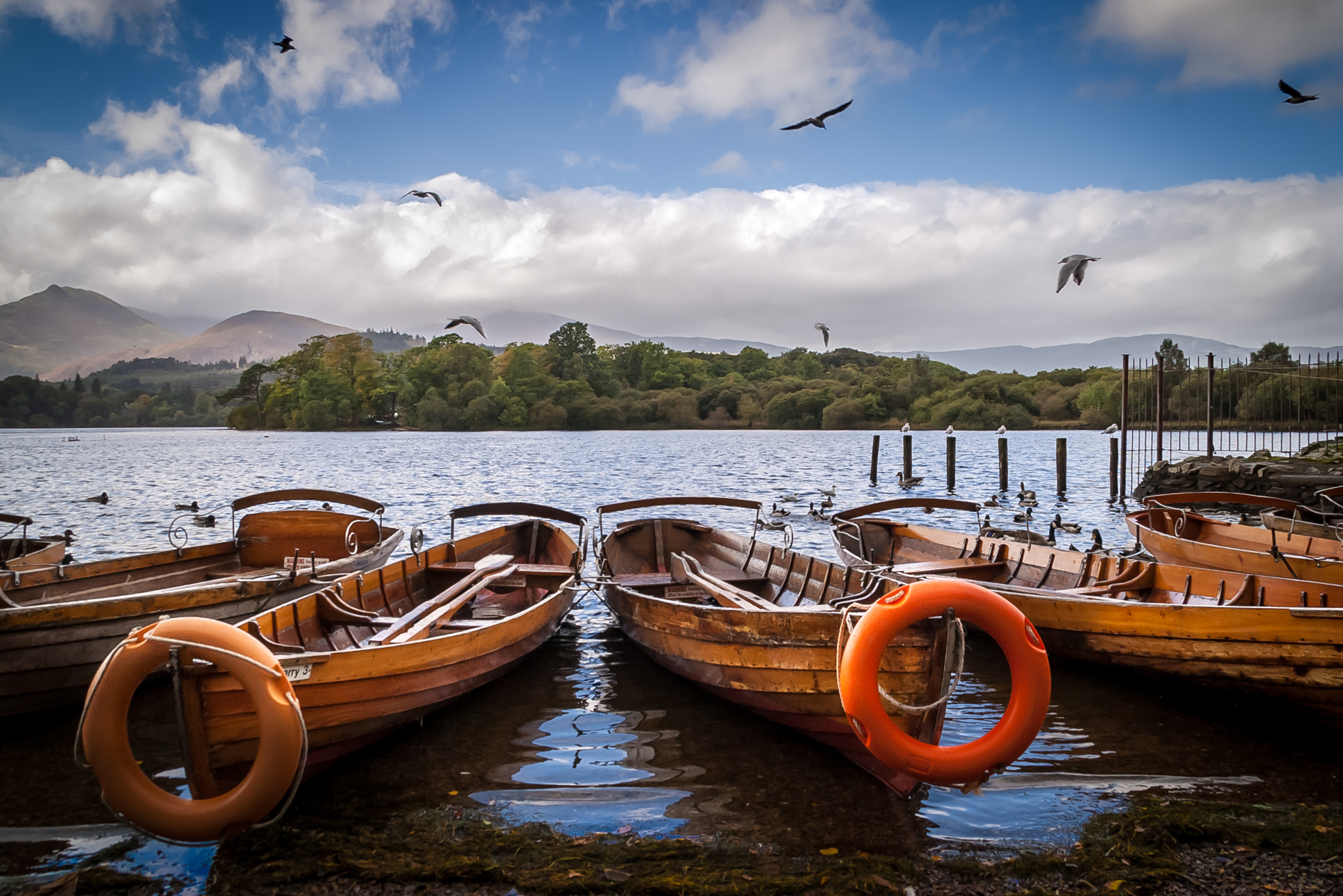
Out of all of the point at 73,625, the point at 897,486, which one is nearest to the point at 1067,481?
the point at 897,486

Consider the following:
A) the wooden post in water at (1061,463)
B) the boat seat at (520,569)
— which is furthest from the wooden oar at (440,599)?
the wooden post in water at (1061,463)

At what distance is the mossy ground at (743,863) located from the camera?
4.54 meters

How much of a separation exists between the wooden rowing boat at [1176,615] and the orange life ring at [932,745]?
6.56 feet

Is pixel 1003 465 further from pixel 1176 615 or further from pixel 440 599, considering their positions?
pixel 440 599

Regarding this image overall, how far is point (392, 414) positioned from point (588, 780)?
13465 centimetres

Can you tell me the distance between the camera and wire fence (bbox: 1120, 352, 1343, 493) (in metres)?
23.0

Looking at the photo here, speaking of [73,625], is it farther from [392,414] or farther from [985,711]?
[392,414]

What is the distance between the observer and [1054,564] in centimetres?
1012

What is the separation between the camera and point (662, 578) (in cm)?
1055

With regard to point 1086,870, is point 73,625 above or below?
above

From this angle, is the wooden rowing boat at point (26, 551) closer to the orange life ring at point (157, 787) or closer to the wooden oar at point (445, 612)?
the wooden oar at point (445, 612)

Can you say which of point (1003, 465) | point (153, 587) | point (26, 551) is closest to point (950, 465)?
point (1003, 465)

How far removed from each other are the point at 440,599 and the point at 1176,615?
7431mm

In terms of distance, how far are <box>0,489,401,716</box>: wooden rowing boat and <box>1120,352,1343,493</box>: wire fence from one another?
70.5ft
